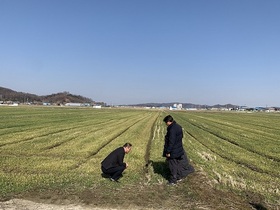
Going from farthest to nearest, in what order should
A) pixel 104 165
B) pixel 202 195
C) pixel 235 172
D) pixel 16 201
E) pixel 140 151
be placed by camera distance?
pixel 140 151, pixel 235 172, pixel 104 165, pixel 202 195, pixel 16 201

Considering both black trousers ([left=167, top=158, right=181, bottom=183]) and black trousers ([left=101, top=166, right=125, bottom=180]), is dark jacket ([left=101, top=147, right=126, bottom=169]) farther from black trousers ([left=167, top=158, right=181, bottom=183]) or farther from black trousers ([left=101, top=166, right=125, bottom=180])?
black trousers ([left=167, top=158, right=181, bottom=183])

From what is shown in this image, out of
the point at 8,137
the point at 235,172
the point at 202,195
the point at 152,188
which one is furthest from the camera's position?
the point at 8,137

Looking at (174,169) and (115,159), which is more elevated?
(115,159)

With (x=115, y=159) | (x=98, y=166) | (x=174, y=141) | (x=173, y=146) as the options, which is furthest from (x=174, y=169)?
(x=98, y=166)

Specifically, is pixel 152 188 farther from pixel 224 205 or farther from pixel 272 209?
pixel 272 209

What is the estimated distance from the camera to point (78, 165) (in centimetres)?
1592

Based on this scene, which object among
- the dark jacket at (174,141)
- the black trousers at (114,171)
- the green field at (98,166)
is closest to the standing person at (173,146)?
the dark jacket at (174,141)

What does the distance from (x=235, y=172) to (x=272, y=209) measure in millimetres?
5190

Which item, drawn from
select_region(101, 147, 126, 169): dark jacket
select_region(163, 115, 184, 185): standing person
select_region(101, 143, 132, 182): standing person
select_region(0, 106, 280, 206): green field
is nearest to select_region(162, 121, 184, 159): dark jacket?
select_region(163, 115, 184, 185): standing person

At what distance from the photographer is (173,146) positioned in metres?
12.8

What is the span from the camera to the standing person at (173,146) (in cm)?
1276

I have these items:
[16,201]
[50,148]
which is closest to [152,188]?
[16,201]

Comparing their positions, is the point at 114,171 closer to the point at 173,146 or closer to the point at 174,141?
the point at 173,146

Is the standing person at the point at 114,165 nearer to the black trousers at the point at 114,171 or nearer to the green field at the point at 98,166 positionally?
the black trousers at the point at 114,171
